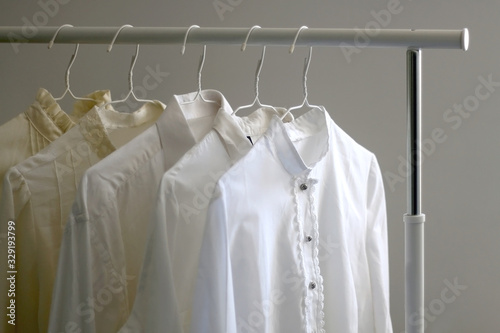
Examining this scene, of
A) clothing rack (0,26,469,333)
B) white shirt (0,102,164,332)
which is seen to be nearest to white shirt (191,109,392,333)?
clothing rack (0,26,469,333)

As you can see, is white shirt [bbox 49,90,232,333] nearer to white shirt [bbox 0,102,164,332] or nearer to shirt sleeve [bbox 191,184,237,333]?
white shirt [bbox 0,102,164,332]

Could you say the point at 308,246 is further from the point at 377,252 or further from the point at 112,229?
the point at 112,229

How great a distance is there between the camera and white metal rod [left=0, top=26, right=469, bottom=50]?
1.20m

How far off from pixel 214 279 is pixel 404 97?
121 centimetres

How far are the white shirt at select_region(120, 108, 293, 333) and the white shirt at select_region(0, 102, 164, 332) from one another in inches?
10.0

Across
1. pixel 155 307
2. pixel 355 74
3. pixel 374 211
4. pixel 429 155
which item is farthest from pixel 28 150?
pixel 429 155

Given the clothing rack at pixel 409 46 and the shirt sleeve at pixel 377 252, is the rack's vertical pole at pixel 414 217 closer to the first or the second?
the clothing rack at pixel 409 46

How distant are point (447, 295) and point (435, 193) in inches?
13.0

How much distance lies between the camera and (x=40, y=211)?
138 centimetres

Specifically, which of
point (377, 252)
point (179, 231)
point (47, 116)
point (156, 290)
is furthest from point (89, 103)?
point (377, 252)

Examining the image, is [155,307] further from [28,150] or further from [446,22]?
[446,22]

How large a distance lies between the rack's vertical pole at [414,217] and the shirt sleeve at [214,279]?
1.09 ft

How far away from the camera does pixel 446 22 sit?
2125 mm

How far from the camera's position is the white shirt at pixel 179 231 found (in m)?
1.21
